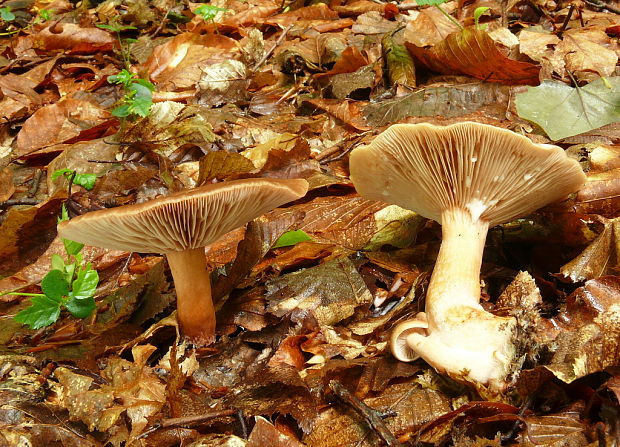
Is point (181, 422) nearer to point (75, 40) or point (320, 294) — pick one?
point (320, 294)

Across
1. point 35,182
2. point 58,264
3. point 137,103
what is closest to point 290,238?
point 58,264

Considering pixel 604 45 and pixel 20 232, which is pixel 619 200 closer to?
pixel 604 45

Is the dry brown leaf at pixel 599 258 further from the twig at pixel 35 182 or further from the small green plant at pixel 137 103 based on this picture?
the twig at pixel 35 182

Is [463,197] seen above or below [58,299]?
above

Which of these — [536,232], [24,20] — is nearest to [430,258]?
[536,232]

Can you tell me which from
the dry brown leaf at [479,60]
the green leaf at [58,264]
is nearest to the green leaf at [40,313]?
the green leaf at [58,264]

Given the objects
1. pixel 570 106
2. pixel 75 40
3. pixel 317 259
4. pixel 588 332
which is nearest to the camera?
pixel 588 332
